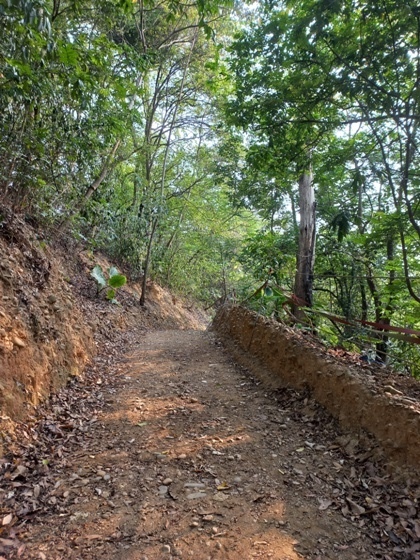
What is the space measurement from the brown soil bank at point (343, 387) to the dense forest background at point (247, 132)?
494 mm

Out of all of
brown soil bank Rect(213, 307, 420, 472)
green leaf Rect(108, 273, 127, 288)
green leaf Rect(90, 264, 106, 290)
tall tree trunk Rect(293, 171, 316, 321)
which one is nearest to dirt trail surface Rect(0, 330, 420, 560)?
brown soil bank Rect(213, 307, 420, 472)

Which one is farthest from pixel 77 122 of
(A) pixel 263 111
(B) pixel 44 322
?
(B) pixel 44 322

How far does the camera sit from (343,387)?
3.17 m

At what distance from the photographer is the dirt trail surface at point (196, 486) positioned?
1886 millimetres

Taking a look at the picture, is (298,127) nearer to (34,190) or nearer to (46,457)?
(34,190)

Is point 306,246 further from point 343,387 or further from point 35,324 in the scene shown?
point 35,324

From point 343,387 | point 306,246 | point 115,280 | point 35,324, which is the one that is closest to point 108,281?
point 115,280

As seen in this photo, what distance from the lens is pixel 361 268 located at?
877cm

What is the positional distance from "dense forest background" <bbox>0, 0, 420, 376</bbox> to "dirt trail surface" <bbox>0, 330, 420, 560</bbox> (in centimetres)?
119

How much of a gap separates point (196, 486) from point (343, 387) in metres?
1.65

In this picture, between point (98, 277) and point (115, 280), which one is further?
point (115, 280)

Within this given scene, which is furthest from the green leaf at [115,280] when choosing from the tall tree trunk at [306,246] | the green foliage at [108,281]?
the tall tree trunk at [306,246]

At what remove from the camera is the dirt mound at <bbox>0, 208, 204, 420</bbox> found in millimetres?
2967

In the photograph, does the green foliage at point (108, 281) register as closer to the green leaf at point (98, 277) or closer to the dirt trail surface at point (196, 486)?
the green leaf at point (98, 277)
